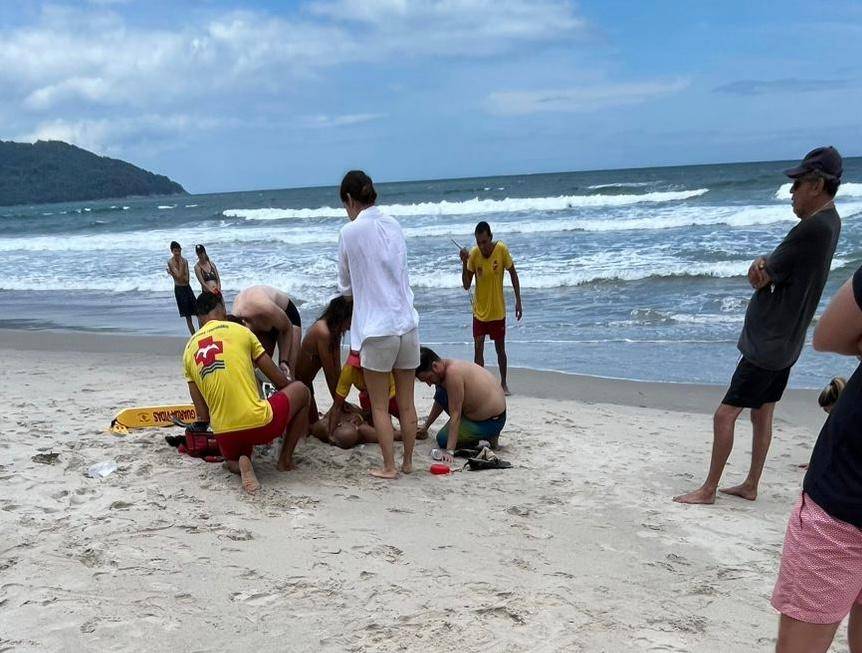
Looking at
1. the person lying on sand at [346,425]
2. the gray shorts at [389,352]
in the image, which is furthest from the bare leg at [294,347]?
the gray shorts at [389,352]

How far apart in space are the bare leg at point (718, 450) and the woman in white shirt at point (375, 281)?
169 centimetres

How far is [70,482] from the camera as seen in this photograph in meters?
4.37

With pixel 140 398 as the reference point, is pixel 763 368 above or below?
above

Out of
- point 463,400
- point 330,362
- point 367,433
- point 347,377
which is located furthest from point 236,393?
point 463,400

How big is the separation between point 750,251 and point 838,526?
1555cm

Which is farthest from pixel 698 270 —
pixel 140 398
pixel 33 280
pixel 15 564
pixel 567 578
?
pixel 33 280

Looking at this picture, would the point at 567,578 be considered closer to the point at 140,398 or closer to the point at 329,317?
the point at 329,317

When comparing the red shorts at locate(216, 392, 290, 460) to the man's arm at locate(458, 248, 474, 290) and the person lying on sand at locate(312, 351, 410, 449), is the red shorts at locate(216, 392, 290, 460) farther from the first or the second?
the man's arm at locate(458, 248, 474, 290)

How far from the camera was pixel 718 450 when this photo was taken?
448cm

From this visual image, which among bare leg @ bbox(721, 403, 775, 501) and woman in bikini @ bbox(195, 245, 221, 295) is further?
woman in bikini @ bbox(195, 245, 221, 295)

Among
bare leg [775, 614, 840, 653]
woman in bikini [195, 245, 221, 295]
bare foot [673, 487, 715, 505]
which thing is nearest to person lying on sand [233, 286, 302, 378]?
bare foot [673, 487, 715, 505]

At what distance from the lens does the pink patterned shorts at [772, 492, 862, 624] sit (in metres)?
1.98

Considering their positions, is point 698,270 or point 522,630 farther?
point 698,270

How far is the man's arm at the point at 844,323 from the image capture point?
1.91 meters
